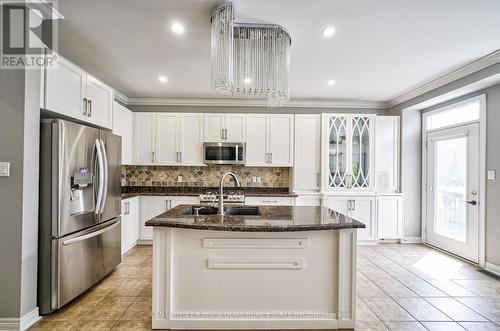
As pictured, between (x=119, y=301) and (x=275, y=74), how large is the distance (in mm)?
2651

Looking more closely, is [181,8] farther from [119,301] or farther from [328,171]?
[328,171]

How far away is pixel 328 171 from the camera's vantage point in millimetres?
4523

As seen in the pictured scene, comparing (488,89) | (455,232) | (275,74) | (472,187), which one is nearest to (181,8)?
(275,74)

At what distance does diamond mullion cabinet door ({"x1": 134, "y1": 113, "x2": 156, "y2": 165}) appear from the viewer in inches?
179

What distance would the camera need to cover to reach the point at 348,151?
454 cm

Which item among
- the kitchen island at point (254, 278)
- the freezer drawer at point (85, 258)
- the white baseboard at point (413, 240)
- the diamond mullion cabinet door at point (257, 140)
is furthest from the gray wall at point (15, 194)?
the white baseboard at point (413, 240)

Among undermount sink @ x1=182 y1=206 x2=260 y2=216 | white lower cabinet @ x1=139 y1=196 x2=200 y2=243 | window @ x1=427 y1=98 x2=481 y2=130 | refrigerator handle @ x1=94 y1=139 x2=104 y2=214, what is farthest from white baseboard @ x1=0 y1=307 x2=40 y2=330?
window @ x1=427 y1=98 x2=481 y2=130

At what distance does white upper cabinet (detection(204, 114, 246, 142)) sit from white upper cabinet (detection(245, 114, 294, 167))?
0.14m

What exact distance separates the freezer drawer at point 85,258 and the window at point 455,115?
5046 millimetres

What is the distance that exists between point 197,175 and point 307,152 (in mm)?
2097

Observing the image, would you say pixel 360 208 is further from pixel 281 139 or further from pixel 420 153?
pixel 281 139

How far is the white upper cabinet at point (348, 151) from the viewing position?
4.53m

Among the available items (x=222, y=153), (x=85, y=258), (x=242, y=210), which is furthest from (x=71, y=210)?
(x=222, y=153)

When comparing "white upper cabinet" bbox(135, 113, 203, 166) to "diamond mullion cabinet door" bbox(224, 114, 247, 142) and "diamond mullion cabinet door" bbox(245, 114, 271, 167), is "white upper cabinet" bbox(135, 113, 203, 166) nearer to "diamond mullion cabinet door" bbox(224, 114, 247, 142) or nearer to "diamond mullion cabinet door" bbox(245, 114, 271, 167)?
"diamond mullion cabinet door" bbox(224, 114, 247, 142)
